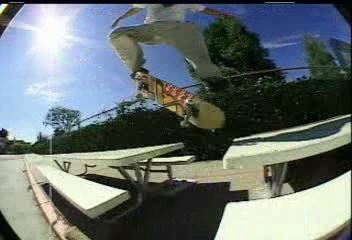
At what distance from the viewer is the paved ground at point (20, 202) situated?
2.44 meters

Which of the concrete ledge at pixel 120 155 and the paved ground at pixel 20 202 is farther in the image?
the paved ground at pixel 20 202

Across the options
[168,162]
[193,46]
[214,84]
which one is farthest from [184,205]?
[193,46]

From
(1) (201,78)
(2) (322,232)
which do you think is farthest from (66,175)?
(2) (322,232)

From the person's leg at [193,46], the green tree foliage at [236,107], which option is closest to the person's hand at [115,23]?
the person's leg at [193,46]

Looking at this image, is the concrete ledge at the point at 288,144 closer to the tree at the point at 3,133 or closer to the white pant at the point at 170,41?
the white pant at the point at 170,41

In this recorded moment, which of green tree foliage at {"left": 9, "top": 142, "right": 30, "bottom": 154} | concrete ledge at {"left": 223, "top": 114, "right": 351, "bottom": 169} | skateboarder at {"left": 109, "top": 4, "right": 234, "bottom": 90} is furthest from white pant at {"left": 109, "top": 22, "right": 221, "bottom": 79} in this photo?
green tree foliage at {"left": 9, "top": 142, "right": 30, "bottom": 154}

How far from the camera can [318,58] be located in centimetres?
193

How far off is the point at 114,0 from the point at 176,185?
637mm

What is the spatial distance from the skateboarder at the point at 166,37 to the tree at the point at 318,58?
28 centimetres

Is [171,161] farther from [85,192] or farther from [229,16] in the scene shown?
[229,16]

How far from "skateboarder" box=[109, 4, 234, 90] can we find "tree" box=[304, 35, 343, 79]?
0.93 ft

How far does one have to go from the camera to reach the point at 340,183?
6.30 ft

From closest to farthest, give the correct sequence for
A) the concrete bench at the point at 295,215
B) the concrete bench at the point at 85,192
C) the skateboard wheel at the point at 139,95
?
the concrete bench at the point at 295,215 < the skateboard wheel at the point at 139,95 < the concrete bench at the point at 85,192

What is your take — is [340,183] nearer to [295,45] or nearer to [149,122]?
[295,45]
